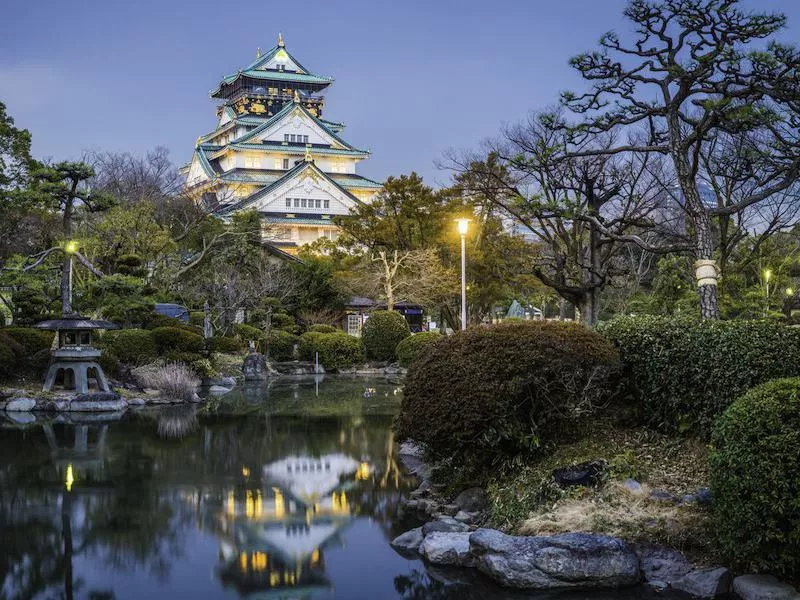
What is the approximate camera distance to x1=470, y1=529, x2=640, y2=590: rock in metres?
6.42

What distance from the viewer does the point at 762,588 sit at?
19.1 ft

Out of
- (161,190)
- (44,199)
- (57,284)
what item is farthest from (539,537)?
(161,190)

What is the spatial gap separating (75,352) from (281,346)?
1369 centimetres

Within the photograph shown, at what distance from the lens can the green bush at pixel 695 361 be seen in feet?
25.0

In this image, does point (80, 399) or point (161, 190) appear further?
point (161, 190)

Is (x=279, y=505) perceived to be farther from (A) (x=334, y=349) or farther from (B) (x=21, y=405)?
(A) (x=334, y=349)

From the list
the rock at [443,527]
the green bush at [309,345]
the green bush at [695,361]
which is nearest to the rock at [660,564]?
the rock at [443,527]

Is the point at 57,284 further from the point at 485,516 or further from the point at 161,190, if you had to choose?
the point at 485,516

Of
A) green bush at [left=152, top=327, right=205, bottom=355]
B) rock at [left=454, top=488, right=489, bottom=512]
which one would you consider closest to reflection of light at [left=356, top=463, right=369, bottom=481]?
rock at [left=454, top=488, right=489, bottom=512]

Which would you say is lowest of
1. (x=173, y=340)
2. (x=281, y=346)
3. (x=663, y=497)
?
(x=663, y=497)

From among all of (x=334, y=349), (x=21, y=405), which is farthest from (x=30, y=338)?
(x=334, y=349)

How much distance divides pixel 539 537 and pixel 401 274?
1021 inches

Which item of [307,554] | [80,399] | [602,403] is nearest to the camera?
[307,554]

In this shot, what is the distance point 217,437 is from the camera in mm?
14188
